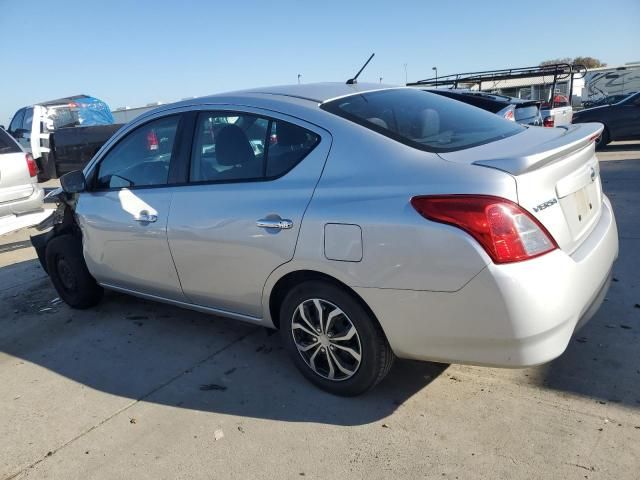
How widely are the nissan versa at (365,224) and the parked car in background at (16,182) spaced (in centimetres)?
334

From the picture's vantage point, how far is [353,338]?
8.90ft

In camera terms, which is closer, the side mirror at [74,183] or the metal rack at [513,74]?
the side mirror at [74,183]

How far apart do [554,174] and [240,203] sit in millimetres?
1610

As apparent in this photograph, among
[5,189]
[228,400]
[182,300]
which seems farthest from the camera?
[5,189]

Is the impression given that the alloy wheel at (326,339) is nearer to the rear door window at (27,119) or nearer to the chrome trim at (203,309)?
the chrome trim at (203,309)

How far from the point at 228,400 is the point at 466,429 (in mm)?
1299

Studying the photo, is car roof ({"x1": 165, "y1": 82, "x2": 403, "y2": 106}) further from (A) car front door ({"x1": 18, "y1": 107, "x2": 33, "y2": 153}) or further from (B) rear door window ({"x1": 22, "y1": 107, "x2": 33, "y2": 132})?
(B) rear door window ({"x1": 22, "y1": 107, "x2": 33, "y2": 132})

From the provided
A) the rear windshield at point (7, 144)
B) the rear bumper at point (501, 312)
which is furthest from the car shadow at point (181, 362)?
the rear windshield at point (7, 144)

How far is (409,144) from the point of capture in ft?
8.54

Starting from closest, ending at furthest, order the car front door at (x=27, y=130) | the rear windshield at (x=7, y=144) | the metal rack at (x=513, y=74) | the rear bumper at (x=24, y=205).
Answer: the rear bumper at (x=24, y=205), the rear windshield at (x=7, y=144), the metal rack at (x=513, y=74), the car front door at (x=27, y=130)

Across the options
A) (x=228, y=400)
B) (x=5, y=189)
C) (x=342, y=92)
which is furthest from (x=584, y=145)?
(x=5, y=189)

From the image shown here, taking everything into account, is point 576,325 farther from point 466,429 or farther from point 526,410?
point 466,429

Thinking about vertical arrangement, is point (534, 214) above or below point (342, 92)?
below

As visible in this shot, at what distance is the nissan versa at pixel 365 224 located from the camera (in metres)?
2.23
